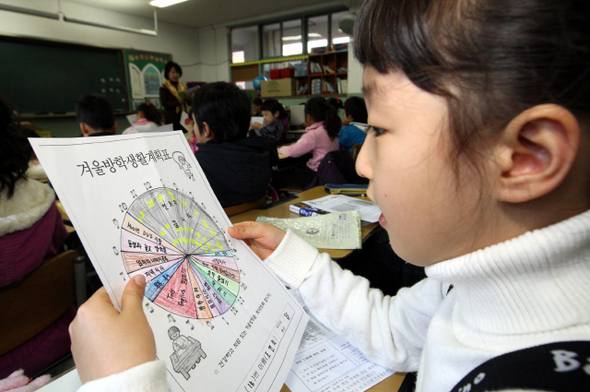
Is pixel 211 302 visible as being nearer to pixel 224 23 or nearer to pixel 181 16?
pixel 181 16

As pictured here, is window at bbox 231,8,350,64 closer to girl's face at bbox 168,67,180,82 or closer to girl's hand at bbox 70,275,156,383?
girl's face at bbox 168,67,180,82

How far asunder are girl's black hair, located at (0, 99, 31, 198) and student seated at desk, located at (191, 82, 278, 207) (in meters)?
0.72

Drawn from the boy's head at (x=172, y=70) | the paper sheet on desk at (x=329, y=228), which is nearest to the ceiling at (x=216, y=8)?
the boy's head at (x=172, y=70)

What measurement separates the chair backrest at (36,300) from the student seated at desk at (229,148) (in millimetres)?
752

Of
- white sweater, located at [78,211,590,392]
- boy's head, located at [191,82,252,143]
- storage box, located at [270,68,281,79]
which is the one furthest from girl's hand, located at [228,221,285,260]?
storage box, located at [270,68,281,79]

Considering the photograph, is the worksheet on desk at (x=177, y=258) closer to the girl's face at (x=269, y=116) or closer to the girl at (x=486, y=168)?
the girl at (x=486, y=168)

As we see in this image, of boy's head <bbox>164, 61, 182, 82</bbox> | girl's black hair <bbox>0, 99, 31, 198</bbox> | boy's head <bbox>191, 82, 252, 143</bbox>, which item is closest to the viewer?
girl's black hair <bbox>0, 99, 31, 198</bbox>

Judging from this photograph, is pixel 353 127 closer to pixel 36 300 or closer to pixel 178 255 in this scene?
pixel 36 300

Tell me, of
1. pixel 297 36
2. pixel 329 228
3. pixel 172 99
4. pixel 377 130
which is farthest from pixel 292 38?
pixel 377 130

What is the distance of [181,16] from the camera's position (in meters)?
6.65

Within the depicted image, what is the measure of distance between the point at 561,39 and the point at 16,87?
643cm

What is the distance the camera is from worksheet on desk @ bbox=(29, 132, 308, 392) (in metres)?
0.38

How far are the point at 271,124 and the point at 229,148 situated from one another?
296cm

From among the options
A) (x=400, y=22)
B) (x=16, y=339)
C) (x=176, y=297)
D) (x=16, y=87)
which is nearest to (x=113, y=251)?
(x=176, y=297)
